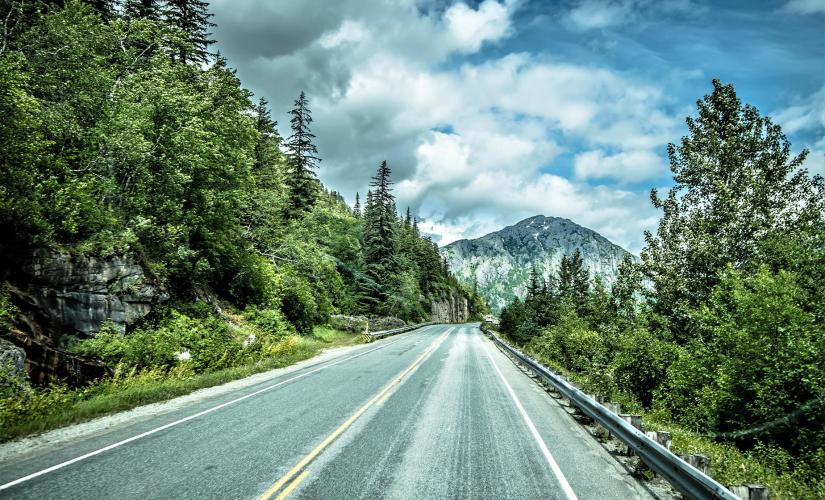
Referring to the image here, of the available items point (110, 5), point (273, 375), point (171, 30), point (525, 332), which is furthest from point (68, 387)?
point (525, 332)

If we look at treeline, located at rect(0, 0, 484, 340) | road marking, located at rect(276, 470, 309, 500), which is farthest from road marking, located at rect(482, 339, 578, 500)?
treeline, located at rect(0, 0, 484, 340)

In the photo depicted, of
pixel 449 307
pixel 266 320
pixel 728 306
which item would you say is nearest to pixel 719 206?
pixel 728 306

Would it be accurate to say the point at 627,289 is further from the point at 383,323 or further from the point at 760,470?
the point at 383,323

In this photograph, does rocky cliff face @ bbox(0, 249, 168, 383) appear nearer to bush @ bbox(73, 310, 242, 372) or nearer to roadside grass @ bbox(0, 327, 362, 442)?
bush @ bbox(73, 310, 242, 372)

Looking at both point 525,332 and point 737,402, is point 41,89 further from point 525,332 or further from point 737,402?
point 525,332

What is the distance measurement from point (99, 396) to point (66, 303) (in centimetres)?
375

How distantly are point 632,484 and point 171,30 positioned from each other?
25.9m

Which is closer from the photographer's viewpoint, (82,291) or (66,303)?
(66,303)

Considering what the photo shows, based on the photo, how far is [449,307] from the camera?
109 metres

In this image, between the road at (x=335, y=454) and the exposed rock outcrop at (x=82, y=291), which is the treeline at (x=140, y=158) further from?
the road at (x=335, y=454)

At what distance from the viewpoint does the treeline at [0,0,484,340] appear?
11.4 metres

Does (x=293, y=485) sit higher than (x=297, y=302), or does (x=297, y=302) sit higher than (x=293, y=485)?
(x=297, y=302)

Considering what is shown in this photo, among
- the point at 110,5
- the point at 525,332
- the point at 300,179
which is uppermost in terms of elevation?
the point at 110,5

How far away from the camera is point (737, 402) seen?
1073cm
